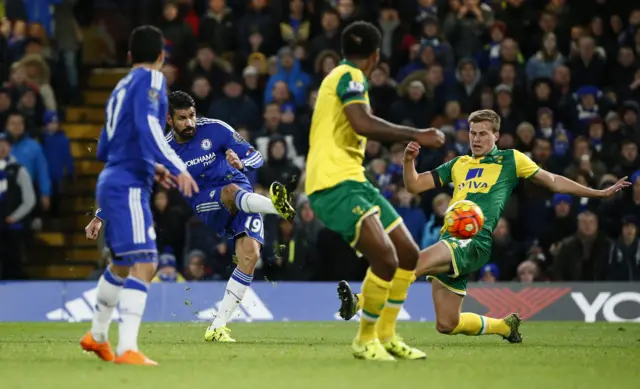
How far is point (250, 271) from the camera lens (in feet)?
43.3

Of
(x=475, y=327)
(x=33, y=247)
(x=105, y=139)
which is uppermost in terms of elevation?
(x=105, y=139)

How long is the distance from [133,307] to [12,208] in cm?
1089

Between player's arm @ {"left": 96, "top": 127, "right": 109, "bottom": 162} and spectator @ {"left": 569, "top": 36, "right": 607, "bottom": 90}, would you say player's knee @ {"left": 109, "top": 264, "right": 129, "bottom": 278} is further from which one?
spectator @ {"left": 569, "top": 36, "right": 607, "bottom": 90}

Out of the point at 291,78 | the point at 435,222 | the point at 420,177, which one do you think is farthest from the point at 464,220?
the point at 291,78

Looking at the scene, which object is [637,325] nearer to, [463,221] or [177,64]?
[463,221]

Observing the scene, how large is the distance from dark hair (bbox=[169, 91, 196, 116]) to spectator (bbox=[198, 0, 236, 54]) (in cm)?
1002

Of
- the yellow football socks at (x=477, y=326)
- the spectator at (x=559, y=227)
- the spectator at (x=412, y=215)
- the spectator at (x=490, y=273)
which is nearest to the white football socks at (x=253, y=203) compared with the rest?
the yellow football socks at (x=477, y=326)

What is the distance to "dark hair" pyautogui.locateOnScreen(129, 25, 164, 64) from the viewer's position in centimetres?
956

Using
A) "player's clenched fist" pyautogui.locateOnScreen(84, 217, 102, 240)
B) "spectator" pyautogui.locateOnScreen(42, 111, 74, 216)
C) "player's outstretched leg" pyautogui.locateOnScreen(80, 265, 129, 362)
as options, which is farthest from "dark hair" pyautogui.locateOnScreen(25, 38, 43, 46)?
"player's outstretched leg" pyautogui.locateOnScreen(80, 265, 129, 362)

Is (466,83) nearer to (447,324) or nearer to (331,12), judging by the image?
(331,12)

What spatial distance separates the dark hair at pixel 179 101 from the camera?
503 inches

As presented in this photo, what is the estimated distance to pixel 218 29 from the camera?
75.3ft

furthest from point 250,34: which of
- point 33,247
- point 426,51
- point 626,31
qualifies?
point 626,31

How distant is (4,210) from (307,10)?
6.96 m
